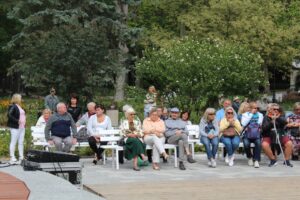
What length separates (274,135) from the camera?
14.5m

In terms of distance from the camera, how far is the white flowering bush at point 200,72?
21594mm

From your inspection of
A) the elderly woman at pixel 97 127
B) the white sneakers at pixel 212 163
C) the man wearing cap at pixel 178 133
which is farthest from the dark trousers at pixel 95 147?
the white sneakers at pixel 212 163

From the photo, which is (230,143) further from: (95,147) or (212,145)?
(95,147)

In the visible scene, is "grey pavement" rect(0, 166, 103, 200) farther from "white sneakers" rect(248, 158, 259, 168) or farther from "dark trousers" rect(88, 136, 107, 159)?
"white sneakers" rect(248, 158, 259, 168)

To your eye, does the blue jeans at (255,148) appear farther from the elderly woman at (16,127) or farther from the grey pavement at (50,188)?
the grey pavement at (50,188)

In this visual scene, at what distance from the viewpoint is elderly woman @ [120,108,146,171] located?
44.6 ft

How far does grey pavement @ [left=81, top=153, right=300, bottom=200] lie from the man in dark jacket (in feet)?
0.91

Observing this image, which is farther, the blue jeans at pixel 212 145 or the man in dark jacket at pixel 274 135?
the man in dark jacket at pixel 274 135

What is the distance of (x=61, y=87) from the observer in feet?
80.8

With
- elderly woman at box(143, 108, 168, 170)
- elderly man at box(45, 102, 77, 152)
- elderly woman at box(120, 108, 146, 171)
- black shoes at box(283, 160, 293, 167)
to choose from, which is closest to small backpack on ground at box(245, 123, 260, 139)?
black shoes at box(283, 160, 293, 167)

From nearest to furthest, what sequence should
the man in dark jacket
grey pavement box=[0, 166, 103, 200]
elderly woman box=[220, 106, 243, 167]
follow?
grey pavement box=[0, 166, 103, 200]
the man in dark jacket
elderly woman box=[220, 106, 243, 167]

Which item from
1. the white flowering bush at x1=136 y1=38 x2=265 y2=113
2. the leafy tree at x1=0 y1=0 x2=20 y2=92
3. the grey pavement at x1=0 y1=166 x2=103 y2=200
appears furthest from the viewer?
the leafy tree at x1=0 y1=0 x2=20 y2=92

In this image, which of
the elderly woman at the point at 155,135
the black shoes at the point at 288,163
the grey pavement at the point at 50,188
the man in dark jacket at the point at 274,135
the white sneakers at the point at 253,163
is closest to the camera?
the grey pavement at the point at 50,188

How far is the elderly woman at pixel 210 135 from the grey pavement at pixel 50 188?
4628 millimetres
